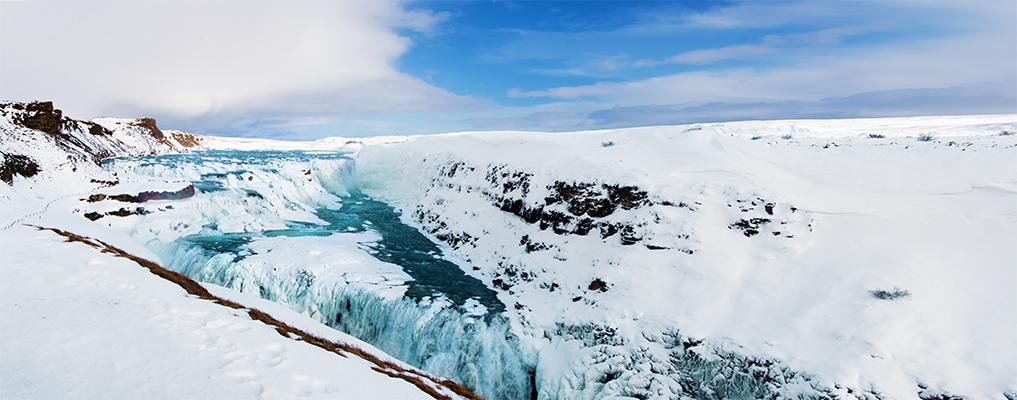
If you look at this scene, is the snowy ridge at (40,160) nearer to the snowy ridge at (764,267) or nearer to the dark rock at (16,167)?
the dark rock at (16,167)

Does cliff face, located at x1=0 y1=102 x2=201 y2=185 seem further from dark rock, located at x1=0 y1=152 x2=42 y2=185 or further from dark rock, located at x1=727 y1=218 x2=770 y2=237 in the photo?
dark rock, located at x1=727 y1=218 x2=770 y2=237

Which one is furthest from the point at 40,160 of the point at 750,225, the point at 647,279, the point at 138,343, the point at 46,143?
the point at 750,225

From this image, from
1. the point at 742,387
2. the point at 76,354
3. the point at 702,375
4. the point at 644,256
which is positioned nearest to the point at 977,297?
the point at 742,387

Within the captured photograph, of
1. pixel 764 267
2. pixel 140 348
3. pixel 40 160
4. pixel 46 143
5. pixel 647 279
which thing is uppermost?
pixel 46 143

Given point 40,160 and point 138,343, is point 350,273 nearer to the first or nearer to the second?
point 138,343

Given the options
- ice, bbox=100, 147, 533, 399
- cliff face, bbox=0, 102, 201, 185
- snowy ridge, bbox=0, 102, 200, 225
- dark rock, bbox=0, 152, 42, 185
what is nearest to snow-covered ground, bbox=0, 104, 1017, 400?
ice, bbox=100, 147, 533, 399

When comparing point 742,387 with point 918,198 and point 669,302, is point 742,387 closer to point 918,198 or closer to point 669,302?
point 669,302

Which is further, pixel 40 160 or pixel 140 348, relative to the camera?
pixel 40 160
